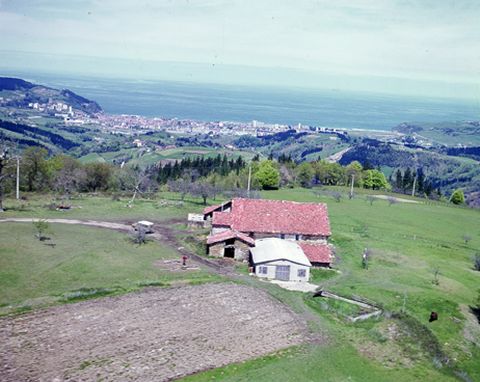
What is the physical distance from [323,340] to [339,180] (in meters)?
70.3

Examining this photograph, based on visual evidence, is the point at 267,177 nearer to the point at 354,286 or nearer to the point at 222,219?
the point at 222,219

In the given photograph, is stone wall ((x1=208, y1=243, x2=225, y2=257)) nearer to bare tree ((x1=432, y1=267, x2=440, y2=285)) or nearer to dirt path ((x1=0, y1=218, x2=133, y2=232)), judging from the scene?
dirt path ((x1=0, y1=218, x2=133, y2=232))

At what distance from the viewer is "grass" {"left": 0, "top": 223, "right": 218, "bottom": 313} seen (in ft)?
94.1

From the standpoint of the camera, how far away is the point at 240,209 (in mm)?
43875

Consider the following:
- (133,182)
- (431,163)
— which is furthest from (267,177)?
(431,163)

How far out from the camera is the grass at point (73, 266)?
28.7 m

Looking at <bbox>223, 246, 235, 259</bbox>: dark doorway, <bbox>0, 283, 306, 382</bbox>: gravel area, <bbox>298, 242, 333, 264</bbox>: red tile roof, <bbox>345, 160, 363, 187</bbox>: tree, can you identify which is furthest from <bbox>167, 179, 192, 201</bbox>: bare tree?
<bbox>345, 160, 363, 187</bbox>: tree

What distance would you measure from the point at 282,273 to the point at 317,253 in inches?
197

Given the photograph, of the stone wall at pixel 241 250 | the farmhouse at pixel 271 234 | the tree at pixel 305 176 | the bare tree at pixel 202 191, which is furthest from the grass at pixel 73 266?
the tree at pixel 305 176

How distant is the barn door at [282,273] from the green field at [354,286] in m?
1.87

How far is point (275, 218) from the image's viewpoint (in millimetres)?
43375

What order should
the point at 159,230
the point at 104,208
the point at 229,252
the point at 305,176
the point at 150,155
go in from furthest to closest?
the point at 150,155 < the point at 305,176 < the point at 104,208 < the point at 159,230 < the point at 229,252

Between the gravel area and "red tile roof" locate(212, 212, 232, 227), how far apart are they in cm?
1177

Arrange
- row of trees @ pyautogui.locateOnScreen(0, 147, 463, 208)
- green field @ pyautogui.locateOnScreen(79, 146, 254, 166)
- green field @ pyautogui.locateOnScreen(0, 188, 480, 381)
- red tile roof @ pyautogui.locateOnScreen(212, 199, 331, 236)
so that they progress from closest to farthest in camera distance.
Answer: green field @ pyautogui.locateOnScreen(0, 188, 480, 381) → red tile roof @ pyautogui.locateOnScreen(212, 199, 331, 236) → row of trees @ pyautogui.locateOnScreen(0, 147, 463, 208) → green field @ pyautogui.locateOnScreen(79, 146, 254, 166)
